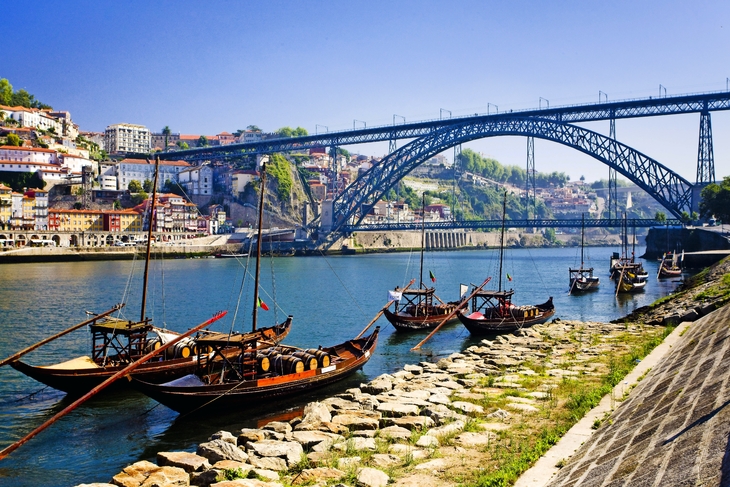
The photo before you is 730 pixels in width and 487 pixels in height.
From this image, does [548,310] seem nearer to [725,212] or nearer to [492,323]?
[492,323]

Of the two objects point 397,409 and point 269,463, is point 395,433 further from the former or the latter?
point 269,463

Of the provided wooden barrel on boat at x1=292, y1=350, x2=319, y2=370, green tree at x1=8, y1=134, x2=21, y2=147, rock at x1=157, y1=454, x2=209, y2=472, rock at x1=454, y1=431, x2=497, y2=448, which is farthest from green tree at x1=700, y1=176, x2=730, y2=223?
green tree at x1=8, y1=134, x2=21, y2=147

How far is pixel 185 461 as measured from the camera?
9.69 metres

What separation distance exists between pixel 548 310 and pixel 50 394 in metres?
20.2

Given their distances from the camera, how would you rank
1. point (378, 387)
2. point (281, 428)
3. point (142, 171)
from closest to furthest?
point (281, 428) → point (378, 387) → point (142, 171)

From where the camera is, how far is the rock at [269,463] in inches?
369

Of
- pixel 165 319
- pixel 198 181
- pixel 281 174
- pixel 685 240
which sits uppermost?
pixel 281 174

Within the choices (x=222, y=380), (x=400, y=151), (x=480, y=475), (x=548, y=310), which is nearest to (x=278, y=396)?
(x=222, y=380)

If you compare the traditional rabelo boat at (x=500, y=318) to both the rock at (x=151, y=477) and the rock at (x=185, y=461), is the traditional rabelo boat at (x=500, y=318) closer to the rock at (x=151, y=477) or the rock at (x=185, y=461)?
the rock at (x=185, y=461)

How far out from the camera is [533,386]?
45.3ft

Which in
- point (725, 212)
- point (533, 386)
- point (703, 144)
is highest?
point (703, 144)

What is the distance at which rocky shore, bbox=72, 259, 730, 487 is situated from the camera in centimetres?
894

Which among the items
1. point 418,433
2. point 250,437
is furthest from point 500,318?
point 250,437

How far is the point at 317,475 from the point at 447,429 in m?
2.62
